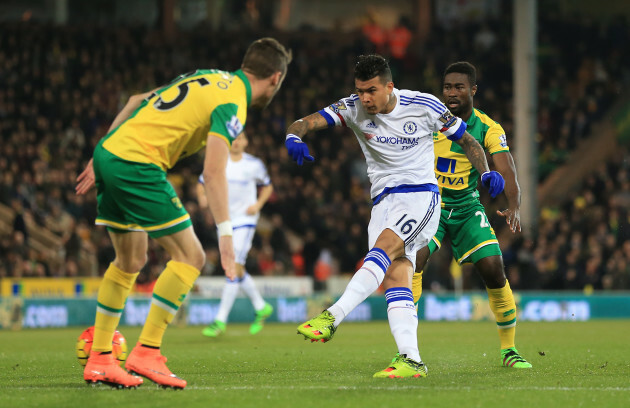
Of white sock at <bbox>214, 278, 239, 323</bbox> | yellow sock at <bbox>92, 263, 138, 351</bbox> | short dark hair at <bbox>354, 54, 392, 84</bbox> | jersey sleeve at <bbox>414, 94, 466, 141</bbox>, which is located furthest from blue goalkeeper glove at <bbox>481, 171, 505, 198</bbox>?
white sock at <bbox>214, 278, 239, 323</bbox>

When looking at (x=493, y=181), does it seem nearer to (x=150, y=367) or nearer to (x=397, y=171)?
(x=397, y=171)

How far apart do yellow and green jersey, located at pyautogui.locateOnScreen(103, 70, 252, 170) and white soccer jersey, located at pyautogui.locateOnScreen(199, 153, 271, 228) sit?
7603mm

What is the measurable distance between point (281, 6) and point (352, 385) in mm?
27930

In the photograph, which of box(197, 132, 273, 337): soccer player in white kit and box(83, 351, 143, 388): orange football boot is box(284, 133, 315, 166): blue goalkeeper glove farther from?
box(197, 132, 273, 337): soccer player in white kit

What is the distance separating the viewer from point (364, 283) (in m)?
6.64

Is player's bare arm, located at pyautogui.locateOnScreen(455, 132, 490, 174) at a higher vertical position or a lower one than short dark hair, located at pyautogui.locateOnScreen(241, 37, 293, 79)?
lower

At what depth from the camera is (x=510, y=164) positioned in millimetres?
7992

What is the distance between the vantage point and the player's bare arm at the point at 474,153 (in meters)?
7.43

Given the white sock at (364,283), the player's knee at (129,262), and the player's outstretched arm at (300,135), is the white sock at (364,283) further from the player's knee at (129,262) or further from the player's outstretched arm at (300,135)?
the player's knee at (129,262)

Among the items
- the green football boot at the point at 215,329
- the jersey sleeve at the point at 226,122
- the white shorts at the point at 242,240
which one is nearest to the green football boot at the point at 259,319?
the white shorts at the point at 242,240

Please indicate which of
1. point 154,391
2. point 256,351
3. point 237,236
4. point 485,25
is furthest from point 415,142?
point 485,25

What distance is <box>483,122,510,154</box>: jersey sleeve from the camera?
8133 millimetres

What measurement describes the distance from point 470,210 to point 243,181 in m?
6.09

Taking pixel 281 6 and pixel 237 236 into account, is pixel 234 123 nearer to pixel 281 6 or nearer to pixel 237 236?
pixel 237 236
